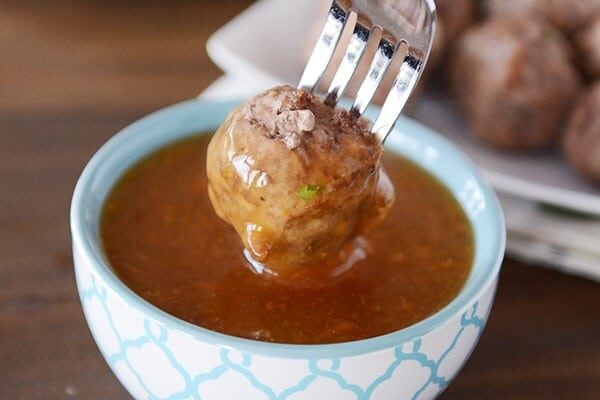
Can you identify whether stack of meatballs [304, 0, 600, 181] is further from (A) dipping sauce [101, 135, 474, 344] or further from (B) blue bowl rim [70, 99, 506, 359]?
(B) blue bowl rim [70, 99, 506, 359]

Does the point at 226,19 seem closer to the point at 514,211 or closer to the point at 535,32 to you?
the point at 535,32

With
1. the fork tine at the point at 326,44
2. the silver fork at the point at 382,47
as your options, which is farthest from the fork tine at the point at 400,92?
the fork tine at the point at 326,44

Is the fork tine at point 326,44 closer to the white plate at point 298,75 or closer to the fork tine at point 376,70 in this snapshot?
the fork tine at point 376,70

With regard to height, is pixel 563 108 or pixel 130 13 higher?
pixel 563 108

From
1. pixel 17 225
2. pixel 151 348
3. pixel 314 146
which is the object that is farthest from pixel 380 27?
pixel 17 225

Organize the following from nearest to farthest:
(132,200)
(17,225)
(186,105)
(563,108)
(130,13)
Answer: (132,200), (186,105), (17,225), (563,108), (130,13)

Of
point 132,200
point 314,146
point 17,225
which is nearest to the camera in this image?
point 314,146
